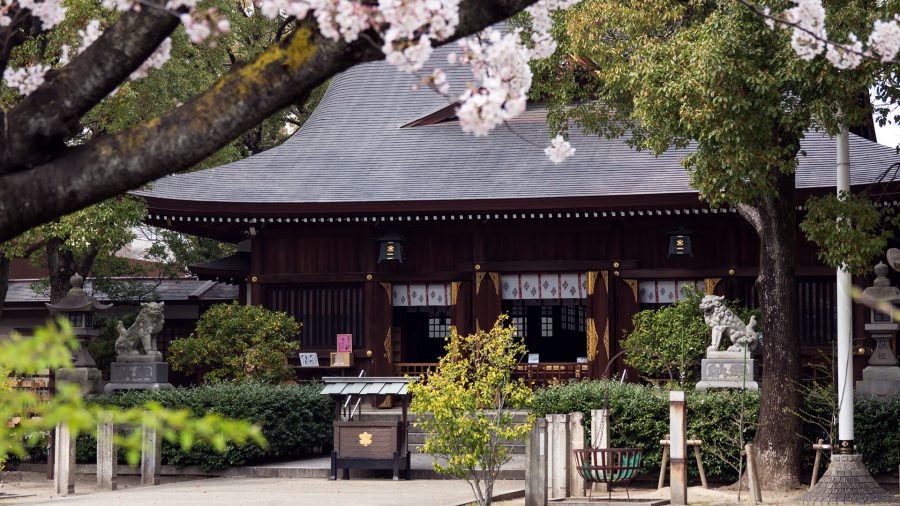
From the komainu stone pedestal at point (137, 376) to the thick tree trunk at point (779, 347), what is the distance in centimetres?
959

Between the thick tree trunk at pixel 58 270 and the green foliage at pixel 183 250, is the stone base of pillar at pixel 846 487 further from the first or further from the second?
the green foliage at pixel 183 250

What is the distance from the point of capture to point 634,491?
1644 centimetres

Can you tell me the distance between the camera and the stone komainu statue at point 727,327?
1805 centimetres

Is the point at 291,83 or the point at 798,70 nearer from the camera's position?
the point at 291,83

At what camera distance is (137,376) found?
2030 centimetres

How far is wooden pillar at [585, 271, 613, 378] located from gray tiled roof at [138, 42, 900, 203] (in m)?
1.76

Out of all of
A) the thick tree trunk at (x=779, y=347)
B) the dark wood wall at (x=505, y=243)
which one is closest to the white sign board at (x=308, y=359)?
the dark wood wall at (x=505, y=243)

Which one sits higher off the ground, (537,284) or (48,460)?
(537,284)

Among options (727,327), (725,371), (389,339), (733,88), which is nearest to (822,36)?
(733,88)

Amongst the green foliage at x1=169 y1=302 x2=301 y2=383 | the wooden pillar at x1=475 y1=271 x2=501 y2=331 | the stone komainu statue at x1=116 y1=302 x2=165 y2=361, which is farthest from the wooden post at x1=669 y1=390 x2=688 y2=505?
the stone komainu statue at x1=116 y1=302 x2=165 y2=361

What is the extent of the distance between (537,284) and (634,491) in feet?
23.5

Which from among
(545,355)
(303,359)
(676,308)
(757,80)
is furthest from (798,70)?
(545,355)

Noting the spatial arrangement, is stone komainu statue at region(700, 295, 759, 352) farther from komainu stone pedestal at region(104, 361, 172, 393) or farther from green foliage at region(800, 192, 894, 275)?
komainu stone pedestal at region(104, 361, 172, 393)

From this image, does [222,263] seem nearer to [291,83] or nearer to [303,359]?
[303,359]
